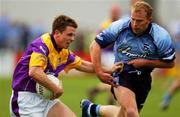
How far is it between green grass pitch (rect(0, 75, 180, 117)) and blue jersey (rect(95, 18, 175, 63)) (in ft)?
15.4

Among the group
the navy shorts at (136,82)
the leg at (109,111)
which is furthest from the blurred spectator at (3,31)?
the navy shorts at (136,82)

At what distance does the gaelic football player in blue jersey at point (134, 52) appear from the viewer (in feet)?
37.0

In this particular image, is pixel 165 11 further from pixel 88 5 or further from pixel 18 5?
pixel 18 5

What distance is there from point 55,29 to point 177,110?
754 centimetres

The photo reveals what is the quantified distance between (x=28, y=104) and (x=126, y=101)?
1.38m

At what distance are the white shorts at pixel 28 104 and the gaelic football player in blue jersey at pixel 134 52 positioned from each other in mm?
Result: 945

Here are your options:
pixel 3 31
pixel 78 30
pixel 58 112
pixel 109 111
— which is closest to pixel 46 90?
pixel 58 112

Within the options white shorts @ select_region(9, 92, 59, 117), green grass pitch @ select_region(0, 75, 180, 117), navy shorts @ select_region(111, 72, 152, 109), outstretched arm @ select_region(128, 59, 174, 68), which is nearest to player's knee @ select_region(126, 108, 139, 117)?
navy shorts @ select_region(111, 72, 152, 109)

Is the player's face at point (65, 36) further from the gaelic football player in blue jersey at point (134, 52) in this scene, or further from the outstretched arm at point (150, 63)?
the outstretched arm at point (150, 63)

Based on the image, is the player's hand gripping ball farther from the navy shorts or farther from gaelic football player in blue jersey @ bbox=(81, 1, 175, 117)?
the navy shorts

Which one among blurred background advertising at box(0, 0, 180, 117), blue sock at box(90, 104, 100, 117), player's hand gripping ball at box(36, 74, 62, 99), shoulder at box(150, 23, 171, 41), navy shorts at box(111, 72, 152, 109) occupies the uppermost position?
shoulder at box(150, 23, 171, 41)

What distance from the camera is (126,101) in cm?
1145

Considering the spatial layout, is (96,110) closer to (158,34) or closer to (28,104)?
(28,104)

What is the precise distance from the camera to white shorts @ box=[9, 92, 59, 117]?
1105 cm
